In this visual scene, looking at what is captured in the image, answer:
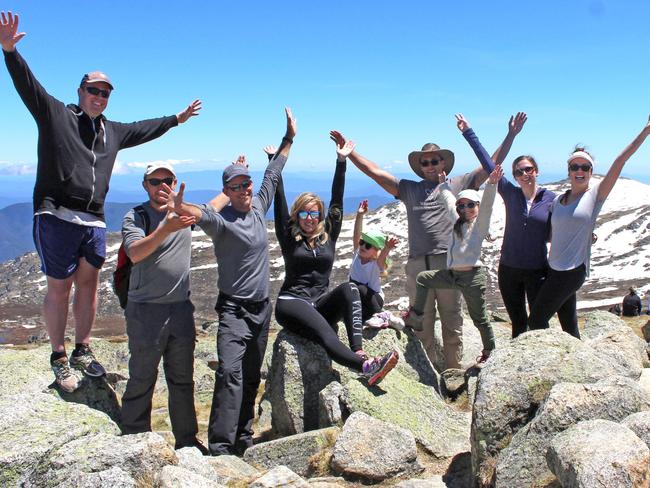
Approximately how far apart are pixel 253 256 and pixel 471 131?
18.1 feet

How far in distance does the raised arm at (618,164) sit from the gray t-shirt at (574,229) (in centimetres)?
13

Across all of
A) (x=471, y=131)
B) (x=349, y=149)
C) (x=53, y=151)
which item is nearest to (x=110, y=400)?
(x=53, y=151)

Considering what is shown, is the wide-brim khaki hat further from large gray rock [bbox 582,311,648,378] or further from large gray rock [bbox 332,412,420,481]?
large gray rock [bbox 332,412,420,481]

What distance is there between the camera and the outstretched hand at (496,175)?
36.7ft

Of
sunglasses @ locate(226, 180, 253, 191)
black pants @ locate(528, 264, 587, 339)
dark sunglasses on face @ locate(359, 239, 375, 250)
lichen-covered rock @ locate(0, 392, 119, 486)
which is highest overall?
sunglasses @ locate(226, 180, 253, 191)

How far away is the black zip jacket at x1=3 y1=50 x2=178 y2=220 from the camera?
9.00 meters

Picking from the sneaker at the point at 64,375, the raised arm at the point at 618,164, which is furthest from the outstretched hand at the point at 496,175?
the sneaker at the point at 64,375

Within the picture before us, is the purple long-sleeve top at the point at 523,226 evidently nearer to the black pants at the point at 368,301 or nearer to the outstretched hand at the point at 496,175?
the outstretched hand at the point at 496,175

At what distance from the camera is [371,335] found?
480 inches

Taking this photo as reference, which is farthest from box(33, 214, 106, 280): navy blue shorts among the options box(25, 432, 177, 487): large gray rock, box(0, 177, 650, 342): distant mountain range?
box(0, 177, 650, 342): distant mountain range

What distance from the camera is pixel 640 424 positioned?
21.8 ft

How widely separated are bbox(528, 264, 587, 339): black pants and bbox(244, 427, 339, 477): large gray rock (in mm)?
4484

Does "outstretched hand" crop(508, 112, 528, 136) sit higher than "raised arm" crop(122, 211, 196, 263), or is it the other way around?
Result: "outstretched hand" crop(508, 112, 528, 136)

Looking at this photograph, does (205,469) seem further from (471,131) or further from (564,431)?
(471,131)
